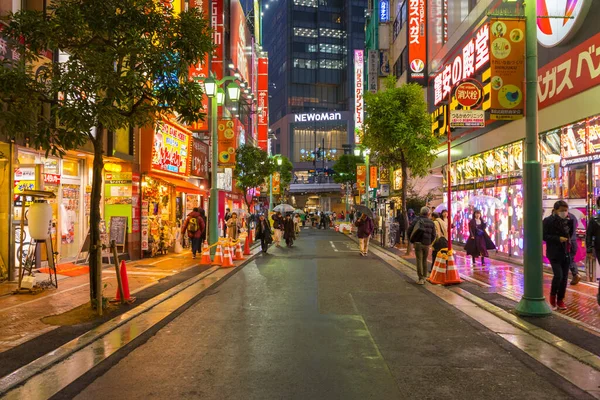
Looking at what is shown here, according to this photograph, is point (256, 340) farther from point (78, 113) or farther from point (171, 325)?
point (78, 113)

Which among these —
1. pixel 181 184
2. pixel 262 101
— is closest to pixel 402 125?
pixel 181 184

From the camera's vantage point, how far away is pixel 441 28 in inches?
1009

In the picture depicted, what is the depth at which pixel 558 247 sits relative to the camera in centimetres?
860

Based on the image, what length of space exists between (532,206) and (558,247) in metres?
0.91

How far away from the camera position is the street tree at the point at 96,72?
7598 millimetres

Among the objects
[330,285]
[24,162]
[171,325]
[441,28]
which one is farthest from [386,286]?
[441,28]

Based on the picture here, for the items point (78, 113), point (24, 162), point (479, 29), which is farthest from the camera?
point (479, 29)

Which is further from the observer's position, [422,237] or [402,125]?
[402,125]

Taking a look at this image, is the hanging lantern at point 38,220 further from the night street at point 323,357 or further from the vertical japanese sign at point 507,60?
the vertical japanese sign at point 507,60

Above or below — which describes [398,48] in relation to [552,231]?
above

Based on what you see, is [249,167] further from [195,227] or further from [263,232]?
[195,227]

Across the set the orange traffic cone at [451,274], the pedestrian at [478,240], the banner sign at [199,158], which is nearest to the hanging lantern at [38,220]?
the orange traffic cone at [451,274]

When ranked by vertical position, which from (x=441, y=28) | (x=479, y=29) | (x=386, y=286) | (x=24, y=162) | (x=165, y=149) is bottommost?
(x=386, y=286)

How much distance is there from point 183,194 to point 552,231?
63.1 feet
